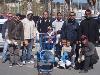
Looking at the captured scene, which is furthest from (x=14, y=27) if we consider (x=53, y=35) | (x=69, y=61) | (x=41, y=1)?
(x=41, y=1)

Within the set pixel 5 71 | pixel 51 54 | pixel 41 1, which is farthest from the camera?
pixel 41 1

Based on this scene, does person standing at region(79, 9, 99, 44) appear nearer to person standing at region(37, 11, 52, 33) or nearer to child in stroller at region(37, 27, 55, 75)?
child in stroller at region(37, 27, 55, 75)

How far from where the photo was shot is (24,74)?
12.0m

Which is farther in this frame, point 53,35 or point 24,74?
→ point 53,35

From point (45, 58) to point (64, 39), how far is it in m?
1.99

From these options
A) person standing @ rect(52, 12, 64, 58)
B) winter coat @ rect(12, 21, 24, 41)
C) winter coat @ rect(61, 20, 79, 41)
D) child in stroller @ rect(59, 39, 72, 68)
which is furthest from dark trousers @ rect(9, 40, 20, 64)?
winter coat @ rect(61, 20, 79, 41)

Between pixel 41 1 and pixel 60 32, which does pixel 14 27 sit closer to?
pixel 60 32

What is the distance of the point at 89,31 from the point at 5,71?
302 cm

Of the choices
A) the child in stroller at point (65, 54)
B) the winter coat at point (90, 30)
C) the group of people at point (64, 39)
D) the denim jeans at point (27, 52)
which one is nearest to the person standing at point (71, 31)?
the group of people at point (64, 39)

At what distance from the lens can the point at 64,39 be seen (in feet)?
43.4

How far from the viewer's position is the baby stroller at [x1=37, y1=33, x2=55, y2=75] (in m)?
11.1

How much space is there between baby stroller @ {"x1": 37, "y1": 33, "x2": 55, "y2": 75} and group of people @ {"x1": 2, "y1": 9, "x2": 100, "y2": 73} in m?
0.41

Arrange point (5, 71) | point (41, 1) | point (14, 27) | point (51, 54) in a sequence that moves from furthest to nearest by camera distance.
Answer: point (41, 1) < point (14, 27) < point (5, 71) < point (51, 54)

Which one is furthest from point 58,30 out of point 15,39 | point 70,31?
point 15,39
